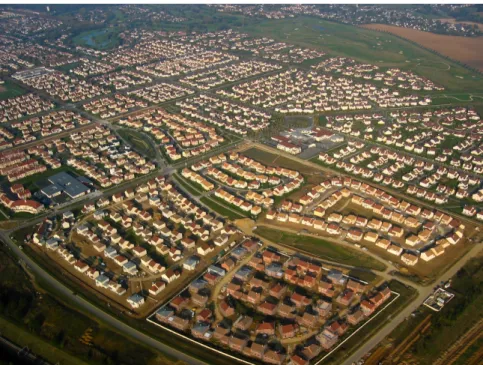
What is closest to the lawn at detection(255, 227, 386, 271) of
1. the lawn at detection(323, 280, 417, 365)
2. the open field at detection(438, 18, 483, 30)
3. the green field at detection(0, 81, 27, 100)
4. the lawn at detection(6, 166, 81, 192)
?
the lawn at detection(323, 280, 417, 365)

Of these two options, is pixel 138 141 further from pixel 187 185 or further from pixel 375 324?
pixel 375 324

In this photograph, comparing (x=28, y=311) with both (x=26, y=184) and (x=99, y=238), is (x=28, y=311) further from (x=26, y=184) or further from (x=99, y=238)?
(x=26, y=184)

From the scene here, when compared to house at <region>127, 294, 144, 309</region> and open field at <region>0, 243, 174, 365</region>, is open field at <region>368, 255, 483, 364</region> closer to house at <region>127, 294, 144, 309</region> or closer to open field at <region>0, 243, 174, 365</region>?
open field at <region>0, 243, 174, 365</region>

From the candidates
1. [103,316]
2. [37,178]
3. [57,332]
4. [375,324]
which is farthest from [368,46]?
[57,332]

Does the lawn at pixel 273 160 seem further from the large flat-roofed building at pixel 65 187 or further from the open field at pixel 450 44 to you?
the open field at pixel 450 44

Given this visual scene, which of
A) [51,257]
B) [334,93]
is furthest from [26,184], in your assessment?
[334,93]

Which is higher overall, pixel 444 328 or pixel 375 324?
pixel 444 328
